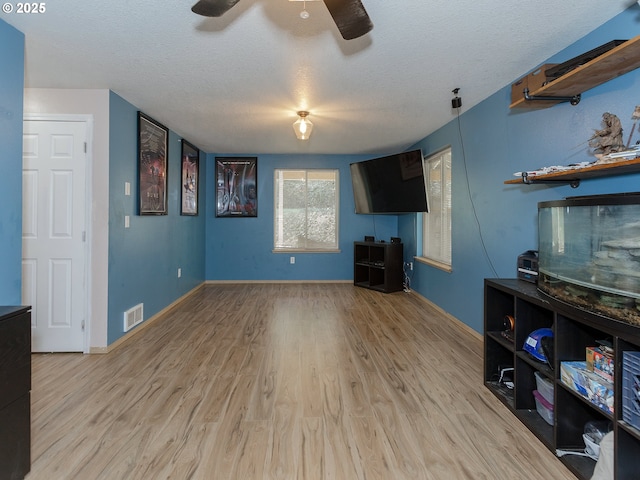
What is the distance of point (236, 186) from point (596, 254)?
5458mm

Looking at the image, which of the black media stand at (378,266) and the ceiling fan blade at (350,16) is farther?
the black media stand at (378,266)

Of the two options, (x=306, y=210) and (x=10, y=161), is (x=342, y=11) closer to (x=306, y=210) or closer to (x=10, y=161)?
(x=10, y=161)

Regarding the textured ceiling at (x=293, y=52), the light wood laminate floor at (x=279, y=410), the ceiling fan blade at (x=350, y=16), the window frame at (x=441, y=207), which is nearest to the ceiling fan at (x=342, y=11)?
the ceiling fan blade at (x=350, y=16)

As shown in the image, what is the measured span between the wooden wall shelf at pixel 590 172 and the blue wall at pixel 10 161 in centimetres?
312

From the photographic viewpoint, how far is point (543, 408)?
6.17 ft

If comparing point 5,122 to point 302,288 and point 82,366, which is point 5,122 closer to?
point 82,366

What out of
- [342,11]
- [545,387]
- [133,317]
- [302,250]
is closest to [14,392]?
[133,317]

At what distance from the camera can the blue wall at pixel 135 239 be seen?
303cm

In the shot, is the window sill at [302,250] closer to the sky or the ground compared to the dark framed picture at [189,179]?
closer to the ground

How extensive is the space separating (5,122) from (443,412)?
3086 millimetres

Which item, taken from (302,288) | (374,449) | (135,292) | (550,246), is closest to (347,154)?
(302,288)

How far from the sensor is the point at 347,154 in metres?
6.07

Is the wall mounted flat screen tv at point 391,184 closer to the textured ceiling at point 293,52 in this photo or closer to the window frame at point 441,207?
the window frame at point 441,207

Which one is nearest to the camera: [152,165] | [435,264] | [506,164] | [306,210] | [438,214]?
[506,164]
